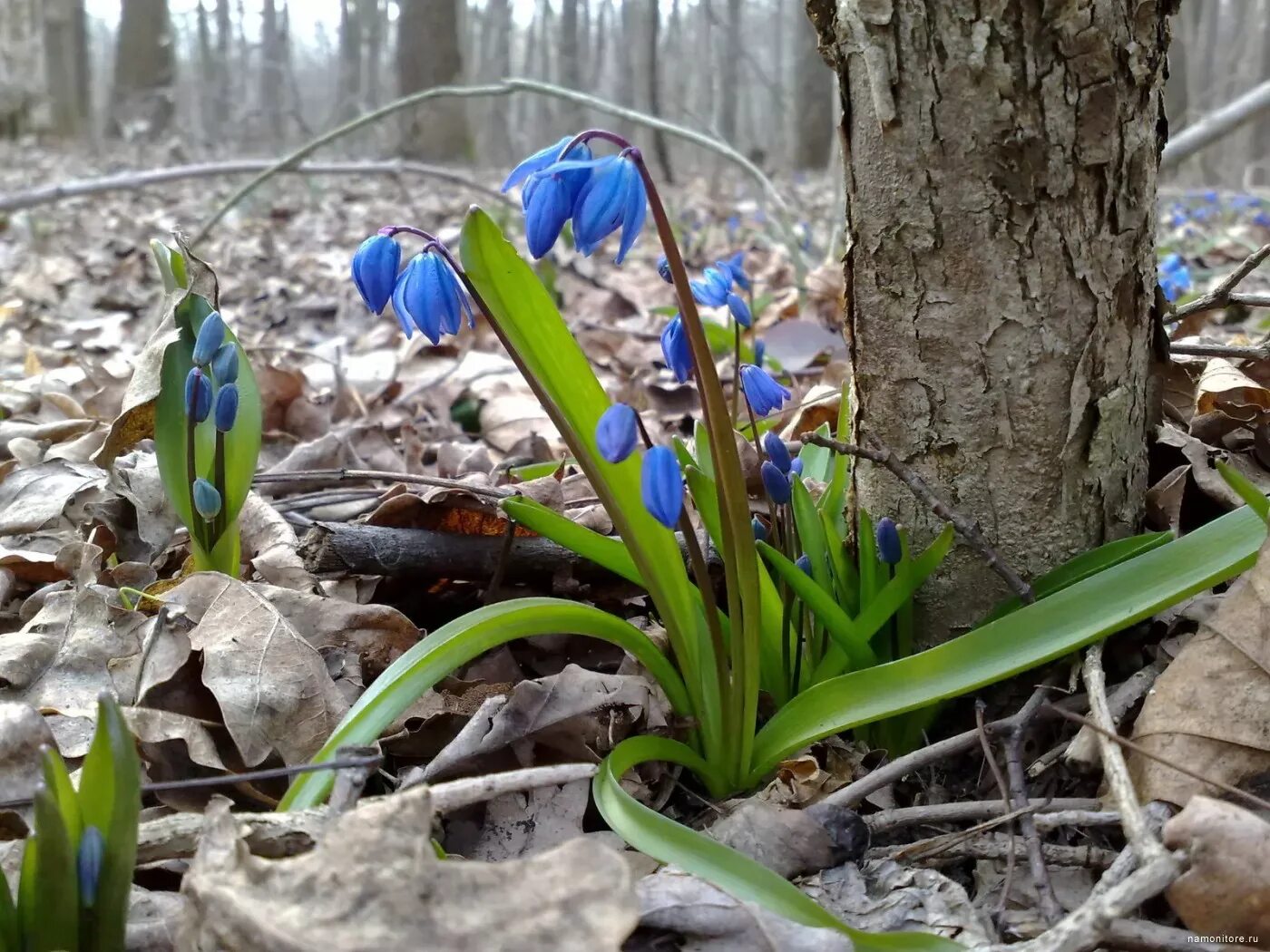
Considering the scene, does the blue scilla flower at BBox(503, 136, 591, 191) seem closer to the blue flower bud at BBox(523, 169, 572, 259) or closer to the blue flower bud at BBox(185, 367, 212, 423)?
the blue flower bud at BBox(523, 169, 572, 259)

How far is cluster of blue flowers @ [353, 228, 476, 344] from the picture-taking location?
1216 mm

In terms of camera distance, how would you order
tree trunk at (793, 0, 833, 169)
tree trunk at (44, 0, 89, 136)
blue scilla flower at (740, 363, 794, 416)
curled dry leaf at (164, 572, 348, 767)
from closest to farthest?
curled dry leaf at (164, 572, 348, 767) → blue scilla flower at (740, 363, 794, 416) → tree trunk at (793, 0, 833, 169) → tree trunk at (44, 0, 89, 136)

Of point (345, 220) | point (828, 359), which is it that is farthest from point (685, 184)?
point (828, 359)

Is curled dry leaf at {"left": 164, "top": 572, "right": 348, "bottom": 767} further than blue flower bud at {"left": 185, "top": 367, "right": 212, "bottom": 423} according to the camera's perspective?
No

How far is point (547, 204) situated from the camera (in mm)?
1114

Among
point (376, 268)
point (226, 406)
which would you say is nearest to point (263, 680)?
point (226, 406)

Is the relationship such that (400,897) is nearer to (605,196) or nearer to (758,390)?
(605,196)

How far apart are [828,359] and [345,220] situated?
6.21 m

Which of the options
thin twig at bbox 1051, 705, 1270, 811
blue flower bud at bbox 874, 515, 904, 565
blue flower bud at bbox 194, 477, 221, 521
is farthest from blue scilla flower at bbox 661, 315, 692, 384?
blue flower bud at bbox 194, 477, 221, 521

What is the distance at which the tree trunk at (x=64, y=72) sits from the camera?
59.5ft

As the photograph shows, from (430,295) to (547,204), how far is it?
20cm

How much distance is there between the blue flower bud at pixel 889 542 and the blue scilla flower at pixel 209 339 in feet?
3.35

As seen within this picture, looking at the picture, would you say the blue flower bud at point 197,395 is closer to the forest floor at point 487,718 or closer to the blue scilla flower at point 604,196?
the forest floor at point 487,718

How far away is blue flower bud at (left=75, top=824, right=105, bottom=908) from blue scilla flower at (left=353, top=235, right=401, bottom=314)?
651mm
